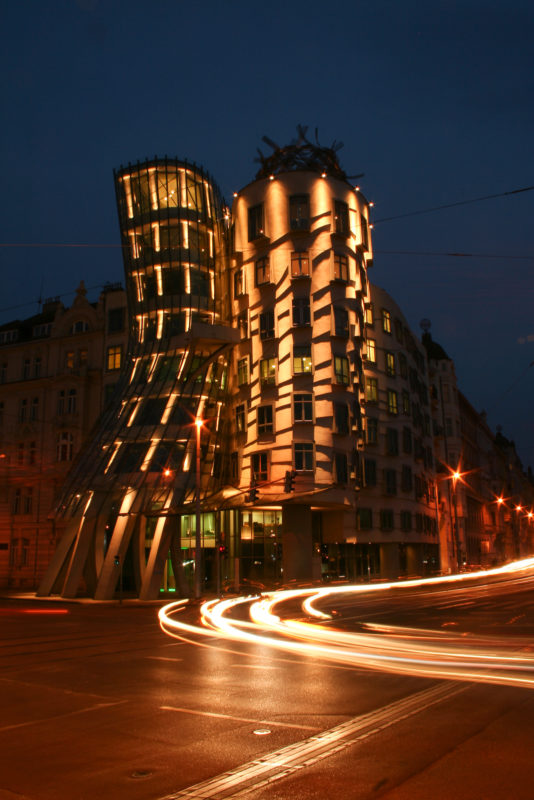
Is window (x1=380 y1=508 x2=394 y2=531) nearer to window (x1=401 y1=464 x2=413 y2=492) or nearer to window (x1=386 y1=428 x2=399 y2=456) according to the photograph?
window (x1=401 y1=464 x2=413 y2=492)

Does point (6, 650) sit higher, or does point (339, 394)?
point (339, 394)

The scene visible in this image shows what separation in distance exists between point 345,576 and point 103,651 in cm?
3445

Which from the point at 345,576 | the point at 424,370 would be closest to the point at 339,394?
the point at 345,576

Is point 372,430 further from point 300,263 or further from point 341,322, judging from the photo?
point 300,263

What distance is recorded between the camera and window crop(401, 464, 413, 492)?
53081 millimetres

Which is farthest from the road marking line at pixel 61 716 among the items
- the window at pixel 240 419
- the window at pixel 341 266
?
the window at pixel 341 266

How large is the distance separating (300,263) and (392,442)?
15.2 m

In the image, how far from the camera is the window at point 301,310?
44844mm

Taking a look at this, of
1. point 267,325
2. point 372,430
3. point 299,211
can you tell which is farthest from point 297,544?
point 299,211

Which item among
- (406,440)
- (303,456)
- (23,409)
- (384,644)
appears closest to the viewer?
(384,644)

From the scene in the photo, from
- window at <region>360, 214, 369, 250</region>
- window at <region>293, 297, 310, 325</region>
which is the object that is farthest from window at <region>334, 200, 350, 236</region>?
window at <region>293, 297, 310, 325</region>

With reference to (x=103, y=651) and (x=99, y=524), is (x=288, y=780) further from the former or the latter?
(x=99, y=524)

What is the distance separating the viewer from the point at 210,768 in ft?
21.9

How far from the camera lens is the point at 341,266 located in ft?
153
